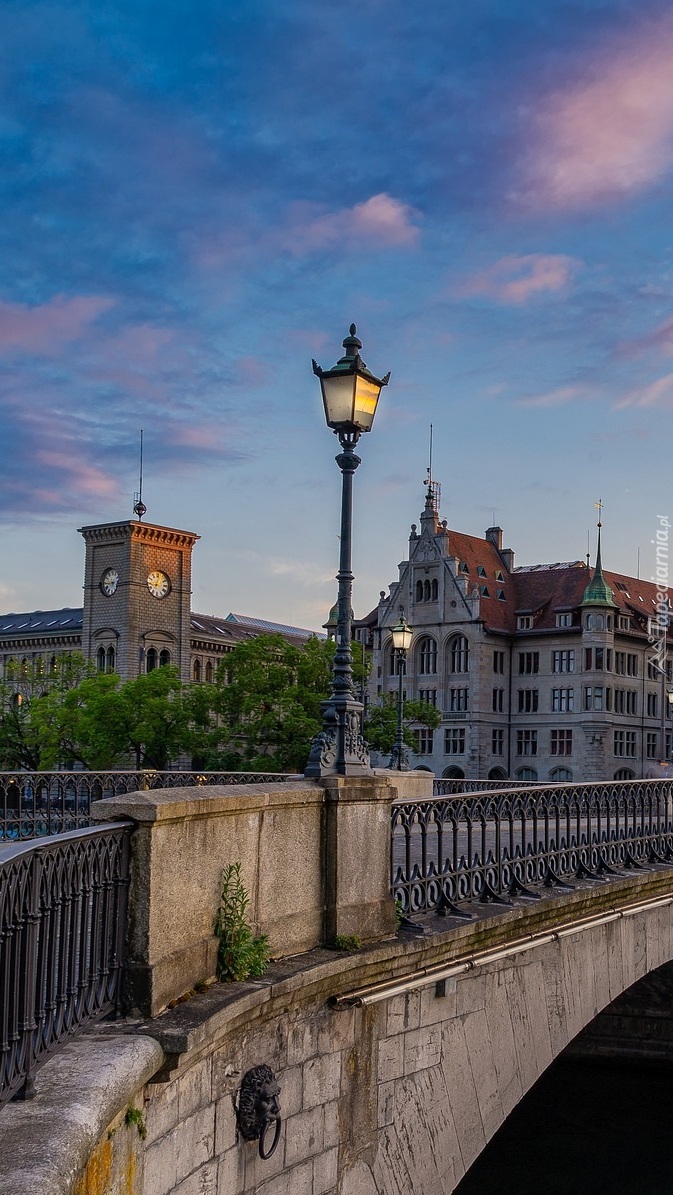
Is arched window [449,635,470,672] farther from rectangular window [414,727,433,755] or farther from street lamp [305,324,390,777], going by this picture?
street lamp [305,324,390,777]

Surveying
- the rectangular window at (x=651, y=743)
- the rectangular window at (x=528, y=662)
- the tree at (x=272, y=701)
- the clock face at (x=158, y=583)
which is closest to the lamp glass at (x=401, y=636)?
the tree at (x=272, y=701)

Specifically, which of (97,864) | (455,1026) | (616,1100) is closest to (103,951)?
(97,864)

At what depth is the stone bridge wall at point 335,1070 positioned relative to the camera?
5.84 meters

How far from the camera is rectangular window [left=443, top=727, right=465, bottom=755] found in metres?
85.1

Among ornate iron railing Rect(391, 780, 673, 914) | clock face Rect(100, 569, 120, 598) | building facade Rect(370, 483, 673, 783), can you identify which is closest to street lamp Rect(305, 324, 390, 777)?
ornate iron railing Rect(391, 780, 673, 914)

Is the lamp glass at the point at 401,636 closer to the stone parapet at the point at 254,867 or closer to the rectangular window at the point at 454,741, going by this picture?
the stone parapet at the point at 254,867

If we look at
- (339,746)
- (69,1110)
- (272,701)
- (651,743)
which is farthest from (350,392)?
(651,743)

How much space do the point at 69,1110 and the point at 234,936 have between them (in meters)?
2.89

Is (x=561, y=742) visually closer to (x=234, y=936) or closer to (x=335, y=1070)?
(x=335, y=1070)

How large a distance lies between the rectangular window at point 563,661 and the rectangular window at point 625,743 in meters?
5.17

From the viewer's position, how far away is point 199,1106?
24.2 feet

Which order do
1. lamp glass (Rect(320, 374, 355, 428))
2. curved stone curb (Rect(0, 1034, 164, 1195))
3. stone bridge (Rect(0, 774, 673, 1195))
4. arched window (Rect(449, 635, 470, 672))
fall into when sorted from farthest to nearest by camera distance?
arched window (Rect(449, 635, 470, 672)) < lamp glass (Rect(320, 374, 355, 428)) < stone bridge (Rect(0, 774, 673, 1195)) < curved stone curb (Rect(0, 1034, 164, 1195))

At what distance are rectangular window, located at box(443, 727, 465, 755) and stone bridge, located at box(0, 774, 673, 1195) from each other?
71.1 metres

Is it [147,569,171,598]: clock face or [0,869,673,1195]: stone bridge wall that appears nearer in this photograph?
[0,869,673,1195]: stone bridge wall
